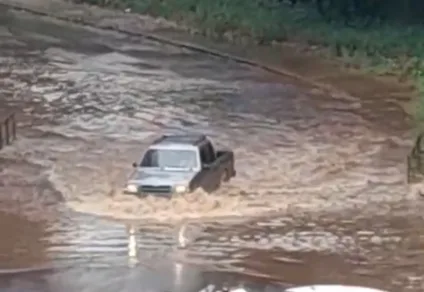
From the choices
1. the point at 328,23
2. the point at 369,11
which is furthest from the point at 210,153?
the point at 369,11

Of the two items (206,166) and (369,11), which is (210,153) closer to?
(206,166)

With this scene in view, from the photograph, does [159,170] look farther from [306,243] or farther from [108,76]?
[108,76]

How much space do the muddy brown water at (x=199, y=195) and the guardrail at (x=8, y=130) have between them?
0.30 metres

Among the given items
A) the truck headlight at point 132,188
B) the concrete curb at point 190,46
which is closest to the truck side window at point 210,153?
the truck headlight at point 132,188

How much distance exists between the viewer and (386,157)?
29.5m

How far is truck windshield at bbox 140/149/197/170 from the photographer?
2566 centimetres

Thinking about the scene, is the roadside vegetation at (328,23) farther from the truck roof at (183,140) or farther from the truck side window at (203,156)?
the truck side window at (203,156)

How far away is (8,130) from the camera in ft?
107

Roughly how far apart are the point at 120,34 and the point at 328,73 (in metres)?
9.88

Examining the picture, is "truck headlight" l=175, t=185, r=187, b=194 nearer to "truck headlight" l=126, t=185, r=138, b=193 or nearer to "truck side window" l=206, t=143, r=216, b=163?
"truck headlight" l=126, t=185, r=138, b=193

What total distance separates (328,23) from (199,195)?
23173mm

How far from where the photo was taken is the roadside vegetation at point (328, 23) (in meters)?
41.5

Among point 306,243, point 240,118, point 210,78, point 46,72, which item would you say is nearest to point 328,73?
point 210,78

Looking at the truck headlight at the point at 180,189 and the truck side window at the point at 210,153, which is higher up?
the truck side window at the point at 210,153
